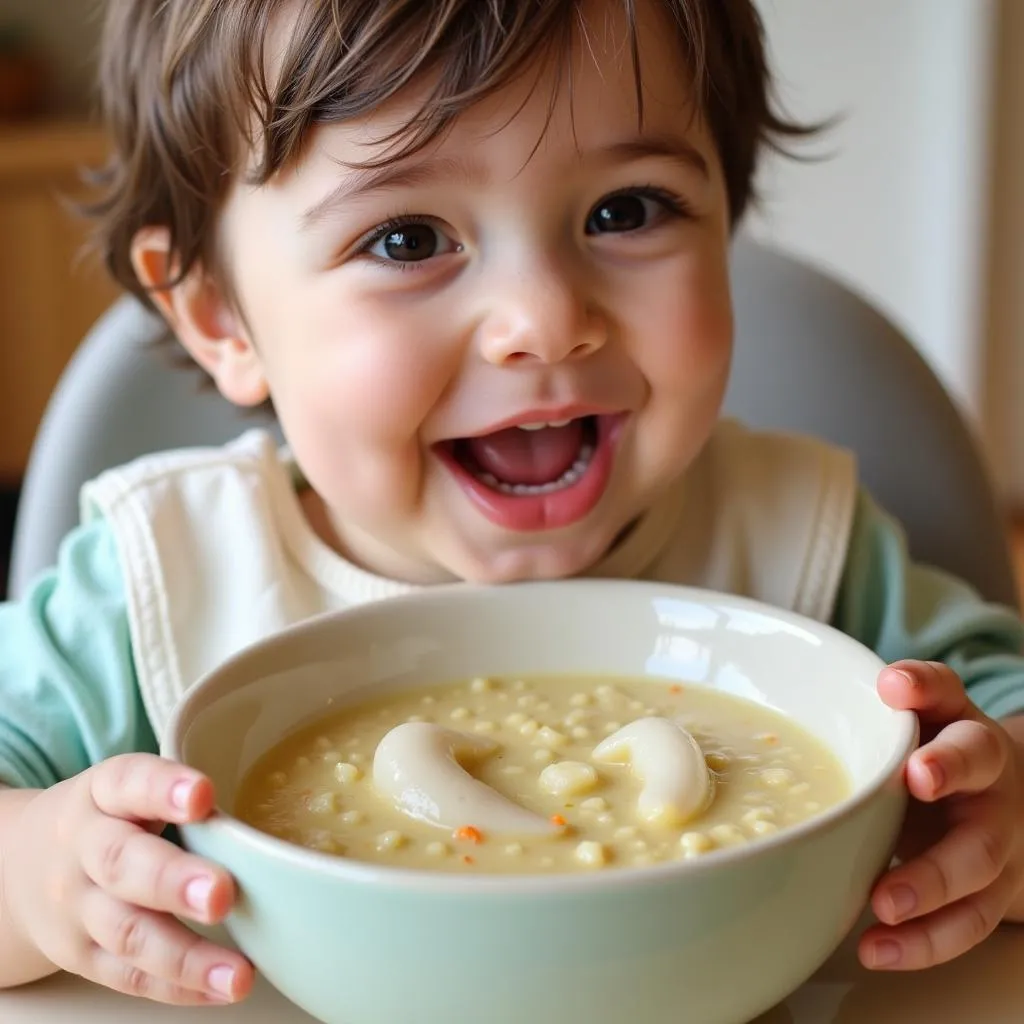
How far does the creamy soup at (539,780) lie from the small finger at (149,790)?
0.05 meters

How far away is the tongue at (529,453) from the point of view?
87 cm

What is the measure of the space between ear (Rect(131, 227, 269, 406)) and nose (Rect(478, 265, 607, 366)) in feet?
0.83

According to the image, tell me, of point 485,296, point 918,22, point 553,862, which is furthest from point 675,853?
point 918,22

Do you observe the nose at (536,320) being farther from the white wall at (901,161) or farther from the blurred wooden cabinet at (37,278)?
the blurred wooden cabinet at (37,278)

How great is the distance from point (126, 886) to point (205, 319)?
0.53m

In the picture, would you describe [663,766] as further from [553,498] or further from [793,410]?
[793,410]

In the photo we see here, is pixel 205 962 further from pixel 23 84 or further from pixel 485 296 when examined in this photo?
pixel 23 84

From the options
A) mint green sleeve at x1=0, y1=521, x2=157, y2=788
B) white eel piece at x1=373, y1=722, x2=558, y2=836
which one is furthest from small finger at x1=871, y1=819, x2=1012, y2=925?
mint green sleeve at x1=0, y1=521, x2=157, y2=788

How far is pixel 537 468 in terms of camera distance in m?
0.87

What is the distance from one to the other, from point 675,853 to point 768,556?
1.47 ft

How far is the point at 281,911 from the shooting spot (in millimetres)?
480

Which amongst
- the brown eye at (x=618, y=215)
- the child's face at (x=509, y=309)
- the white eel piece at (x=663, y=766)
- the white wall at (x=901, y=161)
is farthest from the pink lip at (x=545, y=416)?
the white wall at (x=901, y=161)

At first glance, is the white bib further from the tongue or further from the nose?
the nose

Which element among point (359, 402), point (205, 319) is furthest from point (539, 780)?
point (205, 319)
